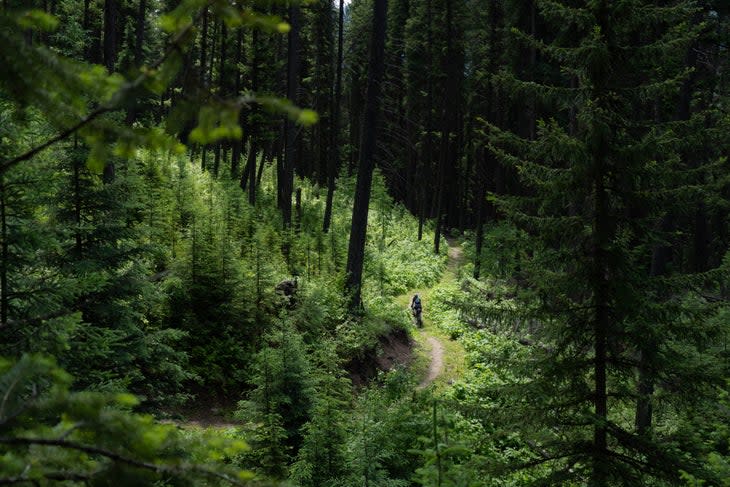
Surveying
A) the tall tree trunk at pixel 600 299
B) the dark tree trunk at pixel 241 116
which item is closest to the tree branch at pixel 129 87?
the tall tree trunk at pixel 600 299

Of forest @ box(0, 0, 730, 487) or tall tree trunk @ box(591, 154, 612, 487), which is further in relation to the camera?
tall tree trunk @ box(591, 154, 612, 487)

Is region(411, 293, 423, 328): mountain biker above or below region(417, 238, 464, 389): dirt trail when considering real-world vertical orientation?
above

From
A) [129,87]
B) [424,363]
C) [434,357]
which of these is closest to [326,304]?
[424,363]

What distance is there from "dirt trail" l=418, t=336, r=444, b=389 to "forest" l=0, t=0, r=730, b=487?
0.14 m

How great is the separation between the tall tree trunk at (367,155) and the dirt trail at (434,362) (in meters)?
3.01

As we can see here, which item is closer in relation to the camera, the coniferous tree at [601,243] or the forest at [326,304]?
the forest at [326,304]

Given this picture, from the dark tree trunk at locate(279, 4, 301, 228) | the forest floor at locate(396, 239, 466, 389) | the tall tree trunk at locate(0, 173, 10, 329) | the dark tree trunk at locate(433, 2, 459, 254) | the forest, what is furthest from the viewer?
the dark tree trunk at locate(433, 2, 459, 254)

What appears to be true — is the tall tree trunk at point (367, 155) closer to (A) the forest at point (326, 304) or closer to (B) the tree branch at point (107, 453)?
(A) the forest at point (326, 304)

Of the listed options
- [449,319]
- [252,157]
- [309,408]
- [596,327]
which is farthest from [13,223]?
[252,157]

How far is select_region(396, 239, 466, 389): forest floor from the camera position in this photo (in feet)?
51.8

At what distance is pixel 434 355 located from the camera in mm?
18094

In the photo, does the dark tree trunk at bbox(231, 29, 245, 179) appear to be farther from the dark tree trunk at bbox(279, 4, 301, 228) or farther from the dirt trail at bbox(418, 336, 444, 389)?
the dirt trail at bbox(418, 336, 444, 389)

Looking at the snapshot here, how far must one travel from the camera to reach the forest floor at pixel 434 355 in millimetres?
15781

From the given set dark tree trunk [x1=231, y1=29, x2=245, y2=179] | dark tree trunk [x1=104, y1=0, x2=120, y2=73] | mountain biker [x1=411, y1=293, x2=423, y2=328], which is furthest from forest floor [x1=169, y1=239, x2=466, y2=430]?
dark tree trunk [x1=231, y1=29, x2=245, y2=179]
